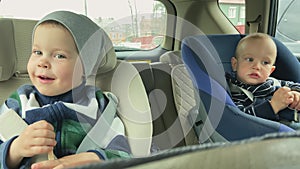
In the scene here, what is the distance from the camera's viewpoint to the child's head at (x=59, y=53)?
1092 millimetres

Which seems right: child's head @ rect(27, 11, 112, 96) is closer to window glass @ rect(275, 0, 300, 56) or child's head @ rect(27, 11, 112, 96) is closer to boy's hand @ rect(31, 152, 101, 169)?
boy's hand @ rect(31, 152, 101, 169)

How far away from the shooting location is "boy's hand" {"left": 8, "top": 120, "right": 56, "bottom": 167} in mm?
955

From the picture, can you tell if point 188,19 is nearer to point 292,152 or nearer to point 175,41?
point 175,41

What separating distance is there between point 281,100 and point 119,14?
1169 millimetres

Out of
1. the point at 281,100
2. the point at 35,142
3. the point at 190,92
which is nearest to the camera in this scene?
the point at 35,142

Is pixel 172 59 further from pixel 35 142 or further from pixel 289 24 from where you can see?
pixel 35 142

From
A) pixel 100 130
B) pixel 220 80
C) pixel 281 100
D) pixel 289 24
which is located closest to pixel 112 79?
pixel 100 130

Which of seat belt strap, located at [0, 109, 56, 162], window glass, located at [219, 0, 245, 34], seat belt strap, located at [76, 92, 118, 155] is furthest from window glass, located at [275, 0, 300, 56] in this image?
seat belt strap, located at [0, 109, 56, 162]

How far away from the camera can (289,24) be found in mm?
2299

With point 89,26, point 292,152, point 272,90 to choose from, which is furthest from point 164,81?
point 292,152

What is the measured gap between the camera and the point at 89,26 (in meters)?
1.18

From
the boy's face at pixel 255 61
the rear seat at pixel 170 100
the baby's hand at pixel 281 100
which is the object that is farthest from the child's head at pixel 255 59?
the rear seat at pixel 170 100

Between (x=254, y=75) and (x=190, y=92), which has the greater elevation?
(x=254, y=75)

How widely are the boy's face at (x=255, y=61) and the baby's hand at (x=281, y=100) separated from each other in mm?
165
